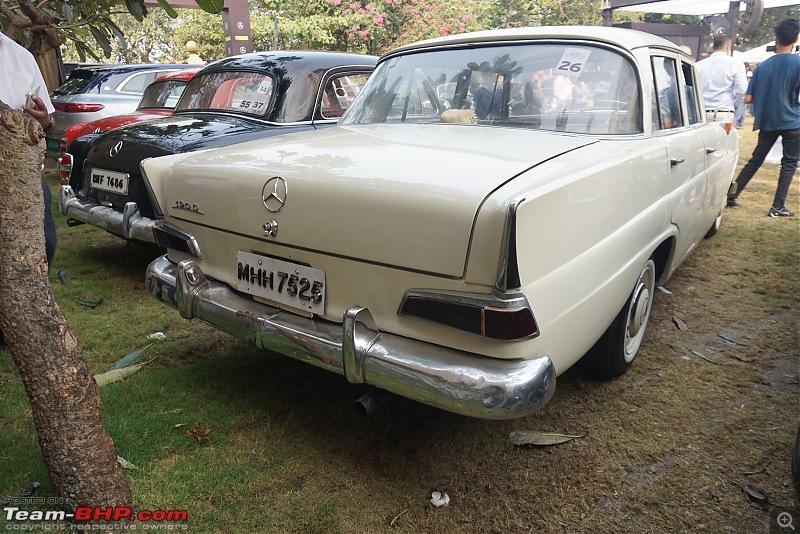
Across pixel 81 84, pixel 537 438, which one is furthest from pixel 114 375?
pixel 81 84

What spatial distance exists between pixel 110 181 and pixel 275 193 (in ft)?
8.90

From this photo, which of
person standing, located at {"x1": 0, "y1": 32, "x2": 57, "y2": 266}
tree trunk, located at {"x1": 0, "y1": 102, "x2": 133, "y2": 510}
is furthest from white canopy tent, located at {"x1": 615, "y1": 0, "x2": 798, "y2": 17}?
tree trunk, located at {"x1": 0, "y1": 102, "x2": 133, "y2": 510}

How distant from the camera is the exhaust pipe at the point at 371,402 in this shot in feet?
6.61

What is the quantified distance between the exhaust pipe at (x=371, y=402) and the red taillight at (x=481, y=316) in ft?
1.35

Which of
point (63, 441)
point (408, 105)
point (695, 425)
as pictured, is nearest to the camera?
point (63, 441)

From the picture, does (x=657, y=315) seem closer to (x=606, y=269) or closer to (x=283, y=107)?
(x=606, y=269)

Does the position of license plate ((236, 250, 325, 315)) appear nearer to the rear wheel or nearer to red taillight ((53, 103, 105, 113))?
the rear wheel

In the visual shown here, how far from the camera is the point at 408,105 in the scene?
3064 mm

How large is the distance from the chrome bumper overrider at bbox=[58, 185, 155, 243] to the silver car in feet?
12.3

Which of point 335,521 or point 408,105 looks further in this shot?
point 408,105

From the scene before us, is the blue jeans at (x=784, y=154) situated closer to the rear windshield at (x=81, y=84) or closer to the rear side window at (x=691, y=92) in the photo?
the rear side window at (x=691, y=92)

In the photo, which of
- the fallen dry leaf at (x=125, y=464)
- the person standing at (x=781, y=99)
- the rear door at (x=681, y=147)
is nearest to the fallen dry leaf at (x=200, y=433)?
the fallen dry leaf at (x=125, y=464)

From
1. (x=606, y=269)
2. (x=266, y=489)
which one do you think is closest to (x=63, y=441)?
(x=266, y=489)

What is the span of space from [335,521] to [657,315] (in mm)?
2696
